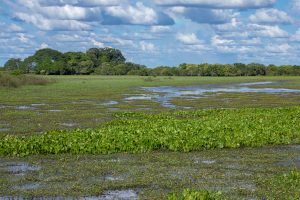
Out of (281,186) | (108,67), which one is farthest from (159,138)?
(108,67)

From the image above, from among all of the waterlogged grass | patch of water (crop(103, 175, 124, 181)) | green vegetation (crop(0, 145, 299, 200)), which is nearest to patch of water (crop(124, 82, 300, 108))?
the waterlogged grass

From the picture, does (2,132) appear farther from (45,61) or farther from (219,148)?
(45,61)

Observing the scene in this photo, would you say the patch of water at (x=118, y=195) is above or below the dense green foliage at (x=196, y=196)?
below

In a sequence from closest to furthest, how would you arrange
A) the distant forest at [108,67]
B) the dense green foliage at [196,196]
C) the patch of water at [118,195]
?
the dense green foliage at [196,196]
the patch of water at [118,195]
the distant forest at [108,67]

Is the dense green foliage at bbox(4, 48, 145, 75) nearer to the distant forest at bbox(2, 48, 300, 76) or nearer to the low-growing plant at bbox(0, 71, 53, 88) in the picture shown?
the distant forest at bbox(2, 48, 300, 76)

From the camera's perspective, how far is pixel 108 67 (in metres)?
145

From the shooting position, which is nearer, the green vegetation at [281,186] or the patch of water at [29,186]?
the green vegetation at [281,186]

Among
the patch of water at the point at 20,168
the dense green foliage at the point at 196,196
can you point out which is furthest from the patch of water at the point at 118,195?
the patch of water at the point at 20,168

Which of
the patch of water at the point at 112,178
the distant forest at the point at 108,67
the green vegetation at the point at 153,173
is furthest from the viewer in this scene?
the distant forest at the point at 108,67

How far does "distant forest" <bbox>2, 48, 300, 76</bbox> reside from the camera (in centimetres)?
13700

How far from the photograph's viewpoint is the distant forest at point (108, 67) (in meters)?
137

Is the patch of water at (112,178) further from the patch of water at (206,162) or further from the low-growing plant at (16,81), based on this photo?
the low-growing plant at (16,81)

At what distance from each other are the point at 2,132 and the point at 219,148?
9803 mm

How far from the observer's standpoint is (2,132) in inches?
843
